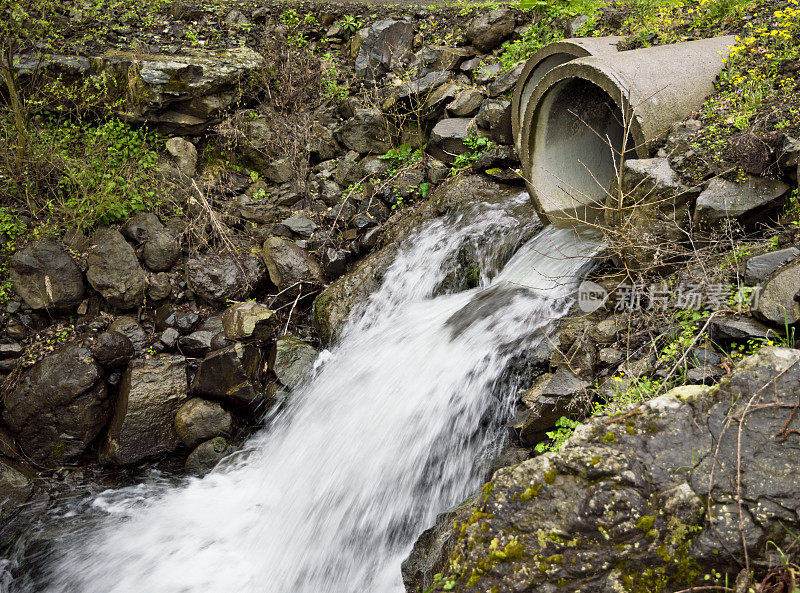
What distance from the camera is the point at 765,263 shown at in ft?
9.66

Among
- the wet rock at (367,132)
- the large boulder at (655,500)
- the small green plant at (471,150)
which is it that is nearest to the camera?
the large boulder at (655,500)

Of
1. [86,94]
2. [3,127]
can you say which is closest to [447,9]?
[86,94]

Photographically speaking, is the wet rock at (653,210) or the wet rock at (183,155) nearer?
the wet rock at (653,210)

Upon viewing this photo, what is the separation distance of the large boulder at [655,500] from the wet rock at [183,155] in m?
5.85

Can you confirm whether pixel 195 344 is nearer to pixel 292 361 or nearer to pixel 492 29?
pixel 292 361

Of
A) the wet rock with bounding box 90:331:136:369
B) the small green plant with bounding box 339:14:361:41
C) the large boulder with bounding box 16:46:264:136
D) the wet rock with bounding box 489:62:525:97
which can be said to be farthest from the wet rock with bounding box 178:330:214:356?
the small green plant with bounding box 339:14:361:41

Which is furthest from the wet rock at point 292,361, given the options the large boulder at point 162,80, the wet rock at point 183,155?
the large boulder at point 162,80

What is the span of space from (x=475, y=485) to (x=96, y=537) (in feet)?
10.3

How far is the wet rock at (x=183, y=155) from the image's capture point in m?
6.64

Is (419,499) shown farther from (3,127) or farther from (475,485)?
(3,127)

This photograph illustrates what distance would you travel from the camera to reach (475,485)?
11.5ft

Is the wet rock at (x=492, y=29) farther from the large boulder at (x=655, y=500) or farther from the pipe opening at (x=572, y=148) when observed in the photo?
the large boulder at (x=655, y=500)

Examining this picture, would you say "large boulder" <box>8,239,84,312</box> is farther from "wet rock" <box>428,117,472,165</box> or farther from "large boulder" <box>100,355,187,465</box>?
"wet rock" <box>428,117,472,165</box>

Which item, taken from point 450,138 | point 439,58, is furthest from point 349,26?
point 450,138
